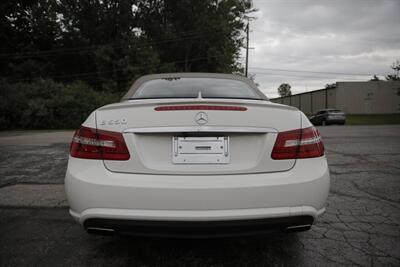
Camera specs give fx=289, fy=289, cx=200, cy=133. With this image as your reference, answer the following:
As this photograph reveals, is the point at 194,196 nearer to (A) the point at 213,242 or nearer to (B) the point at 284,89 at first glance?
(A) the point at 213,242

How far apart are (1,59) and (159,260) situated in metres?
37.7

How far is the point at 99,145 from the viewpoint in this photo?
183 cm

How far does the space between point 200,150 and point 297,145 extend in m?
0.63

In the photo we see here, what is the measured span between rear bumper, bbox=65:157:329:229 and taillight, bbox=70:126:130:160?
9 cm

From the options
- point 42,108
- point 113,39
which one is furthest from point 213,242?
point 113,39

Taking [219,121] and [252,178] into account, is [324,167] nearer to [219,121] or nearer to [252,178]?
[252,178]

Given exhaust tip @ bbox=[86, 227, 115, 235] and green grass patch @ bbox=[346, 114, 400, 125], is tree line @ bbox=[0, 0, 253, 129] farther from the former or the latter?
exhaust tip @ bbox=[86, 227, 115, 235]

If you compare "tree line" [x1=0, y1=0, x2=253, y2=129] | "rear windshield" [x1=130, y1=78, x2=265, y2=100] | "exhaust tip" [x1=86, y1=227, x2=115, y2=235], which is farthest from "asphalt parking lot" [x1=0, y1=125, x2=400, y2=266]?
"tree line" [x1=0, y1=0, x2=253, y2=129]

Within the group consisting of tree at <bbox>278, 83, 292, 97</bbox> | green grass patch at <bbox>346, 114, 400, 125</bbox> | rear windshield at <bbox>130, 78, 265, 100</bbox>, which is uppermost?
tree at <bbox>278, 83, 292, 97</bbox>

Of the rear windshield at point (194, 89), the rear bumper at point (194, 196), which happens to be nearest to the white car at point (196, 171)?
the rear bumper at point (194, 196)

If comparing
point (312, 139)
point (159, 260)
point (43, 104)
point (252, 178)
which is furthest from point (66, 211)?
point (43, 104)

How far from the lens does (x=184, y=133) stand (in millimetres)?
1768

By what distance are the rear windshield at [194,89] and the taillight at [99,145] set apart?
2.77ft

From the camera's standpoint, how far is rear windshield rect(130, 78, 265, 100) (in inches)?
106
